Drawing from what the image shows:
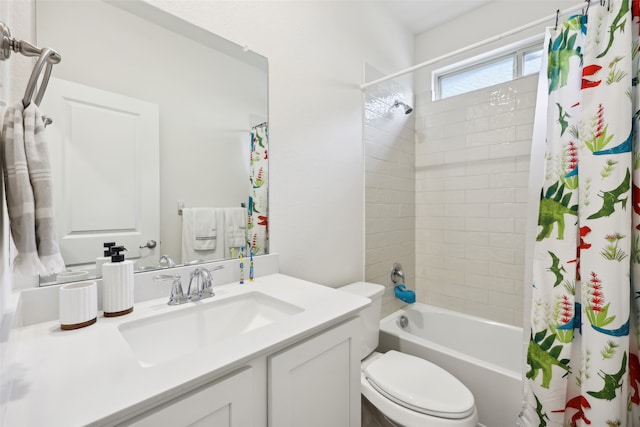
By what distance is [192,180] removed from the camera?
3.64 feet

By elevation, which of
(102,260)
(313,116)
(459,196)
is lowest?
(102,260)

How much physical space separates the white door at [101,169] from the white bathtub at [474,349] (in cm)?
147

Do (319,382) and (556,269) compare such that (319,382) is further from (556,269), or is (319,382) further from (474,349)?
(474,349)

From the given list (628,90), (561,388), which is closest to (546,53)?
(628,90)

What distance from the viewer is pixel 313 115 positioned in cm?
155

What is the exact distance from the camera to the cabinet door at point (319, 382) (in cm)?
69

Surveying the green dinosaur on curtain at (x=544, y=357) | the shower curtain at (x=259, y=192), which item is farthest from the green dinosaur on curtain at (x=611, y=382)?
the shower curtain at (x=259, y=192)

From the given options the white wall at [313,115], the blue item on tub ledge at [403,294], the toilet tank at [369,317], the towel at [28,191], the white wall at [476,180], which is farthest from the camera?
the blue item on tub ledge at [403,294]

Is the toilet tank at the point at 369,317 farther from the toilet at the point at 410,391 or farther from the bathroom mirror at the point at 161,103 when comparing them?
the bathroom mirror at the point at 161,103

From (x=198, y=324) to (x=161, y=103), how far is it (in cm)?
80

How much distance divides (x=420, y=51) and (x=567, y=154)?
72.0 inches

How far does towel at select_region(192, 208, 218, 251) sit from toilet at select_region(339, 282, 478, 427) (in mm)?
663

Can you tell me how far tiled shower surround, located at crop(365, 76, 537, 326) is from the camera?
1.95 m

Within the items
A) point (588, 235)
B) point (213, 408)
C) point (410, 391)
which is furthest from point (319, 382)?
point (588, 235)
